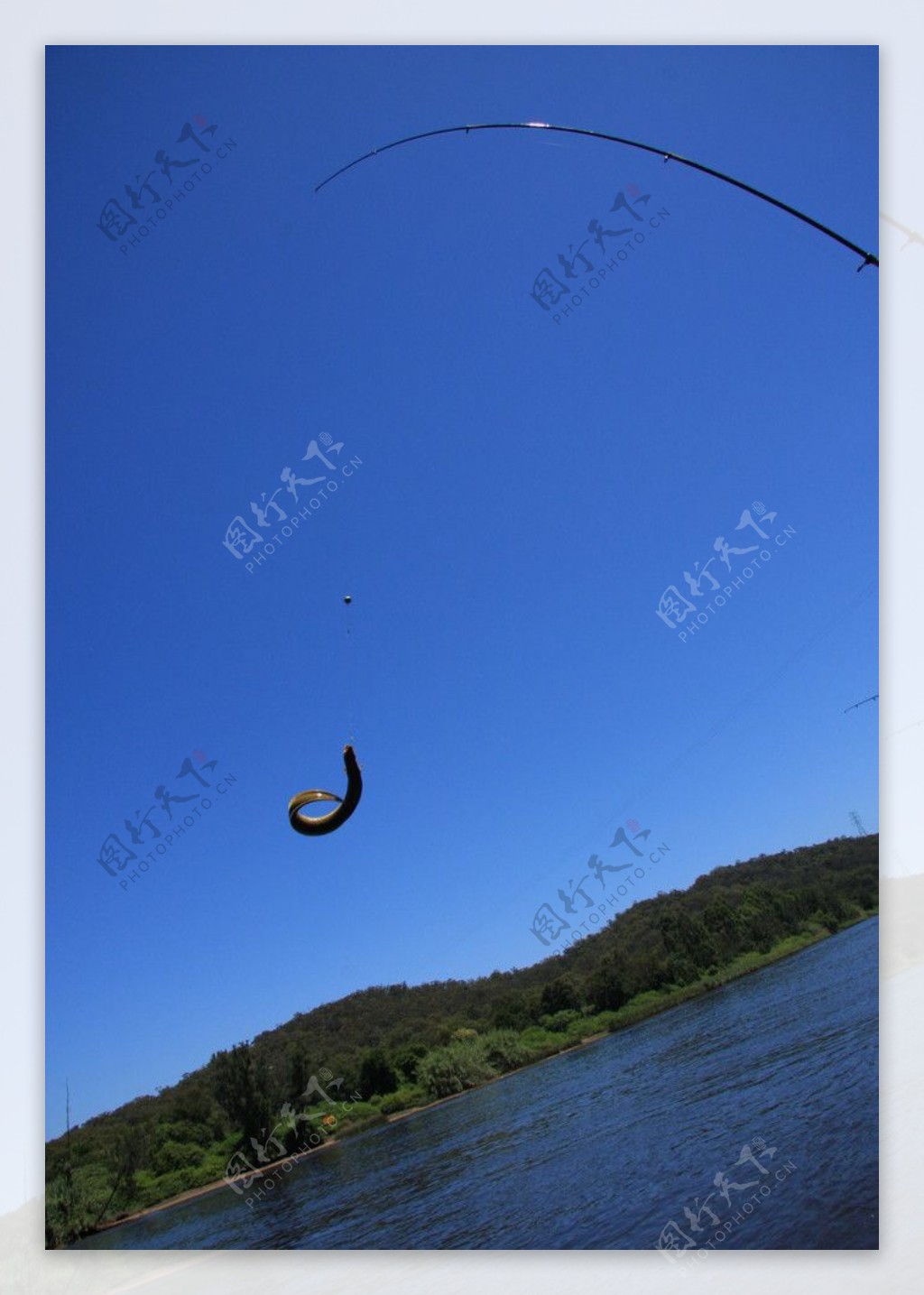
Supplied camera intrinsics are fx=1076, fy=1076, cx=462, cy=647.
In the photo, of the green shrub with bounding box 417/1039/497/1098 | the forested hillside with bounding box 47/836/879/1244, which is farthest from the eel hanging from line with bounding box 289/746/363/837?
the green shrub with bounding box 417/1039/497/1098

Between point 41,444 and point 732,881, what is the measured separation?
14.4 meters

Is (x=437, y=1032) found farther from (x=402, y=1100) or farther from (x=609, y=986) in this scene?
(x=609, y=986)

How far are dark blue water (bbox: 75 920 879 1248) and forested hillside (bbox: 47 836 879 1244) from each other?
52 cm

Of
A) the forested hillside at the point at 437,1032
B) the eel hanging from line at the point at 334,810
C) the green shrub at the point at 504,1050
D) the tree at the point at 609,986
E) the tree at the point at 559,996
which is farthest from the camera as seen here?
the tree at the point at 609,986

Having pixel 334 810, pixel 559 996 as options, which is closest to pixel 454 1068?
pixel 559 996

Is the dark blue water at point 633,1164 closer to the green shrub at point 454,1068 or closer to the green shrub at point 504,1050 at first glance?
the green shrub at point 454,1068

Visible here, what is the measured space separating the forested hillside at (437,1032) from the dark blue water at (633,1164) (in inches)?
20.4

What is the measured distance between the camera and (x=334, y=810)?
4.88 meters

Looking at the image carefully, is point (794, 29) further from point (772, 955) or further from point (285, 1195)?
point (772, 955)

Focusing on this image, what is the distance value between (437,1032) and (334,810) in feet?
34.3

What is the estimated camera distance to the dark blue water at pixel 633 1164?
19.2 feet

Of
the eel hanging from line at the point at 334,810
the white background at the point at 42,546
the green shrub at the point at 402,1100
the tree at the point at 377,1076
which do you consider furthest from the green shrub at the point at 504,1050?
the eel hanging from line at the point at 334,810

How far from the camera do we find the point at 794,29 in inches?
199

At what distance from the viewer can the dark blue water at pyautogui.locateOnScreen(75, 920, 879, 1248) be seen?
231 inches
